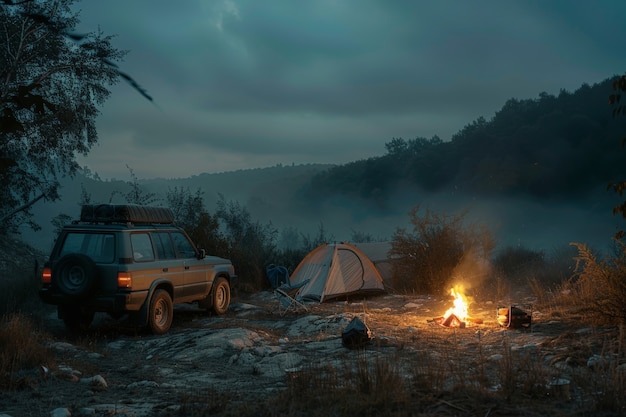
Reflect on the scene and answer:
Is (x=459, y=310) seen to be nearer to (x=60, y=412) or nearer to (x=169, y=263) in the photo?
(x=169, y=263)

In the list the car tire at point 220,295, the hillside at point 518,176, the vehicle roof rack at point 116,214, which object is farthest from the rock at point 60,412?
the hillside at point 518,176

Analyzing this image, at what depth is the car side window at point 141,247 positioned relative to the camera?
1044 cm

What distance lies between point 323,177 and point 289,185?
54.5ft

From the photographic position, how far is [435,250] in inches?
704

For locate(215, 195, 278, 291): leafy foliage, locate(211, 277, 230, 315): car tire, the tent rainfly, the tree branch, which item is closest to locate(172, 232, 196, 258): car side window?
locate(211, 277, 230, 315): car tire

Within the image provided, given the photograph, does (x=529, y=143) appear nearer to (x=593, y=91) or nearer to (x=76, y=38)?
(x=593, y=91)

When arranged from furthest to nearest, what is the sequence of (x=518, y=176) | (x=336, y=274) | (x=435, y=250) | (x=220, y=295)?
(x=518, y=176) < (x=435, y=250) < (x=336, y=274) < (x=220, y=295)

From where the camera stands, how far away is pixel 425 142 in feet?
262

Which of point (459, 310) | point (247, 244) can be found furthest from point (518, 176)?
point (459, 310)

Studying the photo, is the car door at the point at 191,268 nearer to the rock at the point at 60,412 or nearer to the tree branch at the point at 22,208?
the rock at the point at 60,412

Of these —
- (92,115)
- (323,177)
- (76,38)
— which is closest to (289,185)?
(323,177)

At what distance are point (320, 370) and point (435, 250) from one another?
471 inches

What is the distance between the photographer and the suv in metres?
9.99

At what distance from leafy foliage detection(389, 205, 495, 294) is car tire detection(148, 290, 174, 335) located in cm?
885
